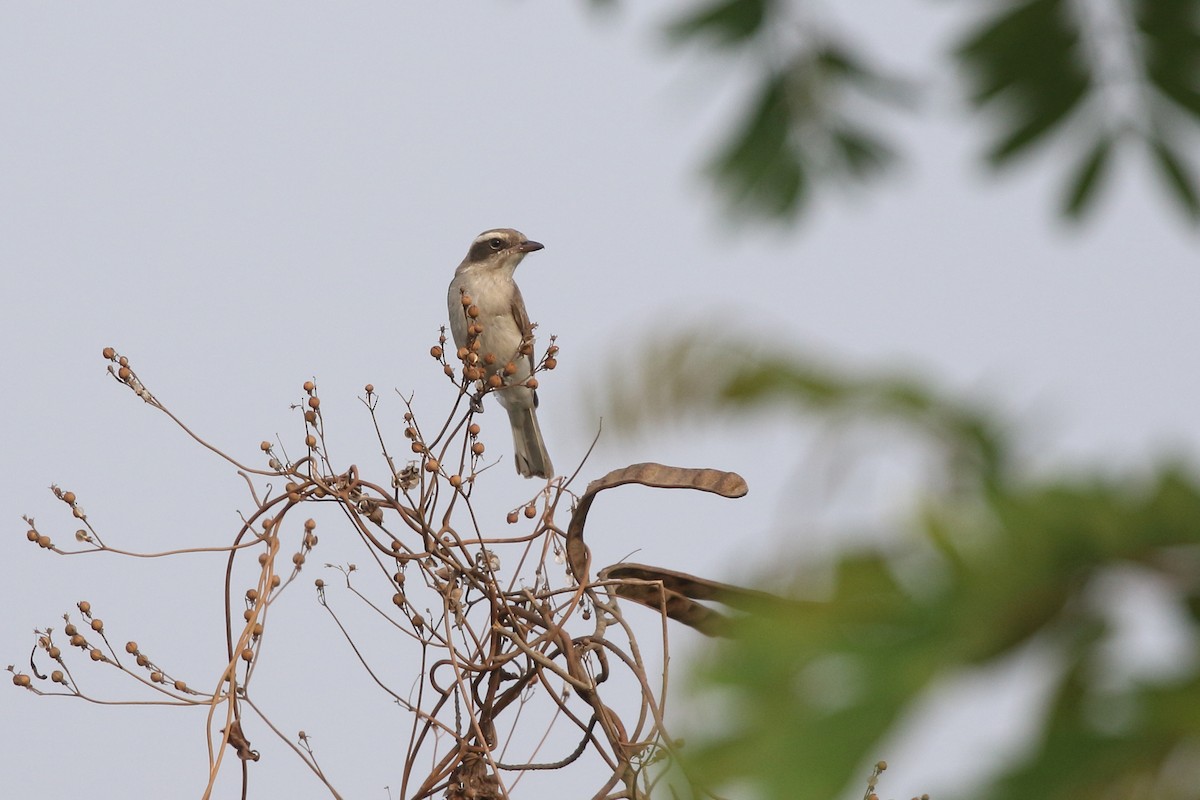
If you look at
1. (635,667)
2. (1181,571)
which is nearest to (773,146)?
(1181,571)

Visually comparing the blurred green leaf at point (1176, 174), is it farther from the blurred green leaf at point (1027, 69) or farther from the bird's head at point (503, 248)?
the bird's head at point (503, 248)

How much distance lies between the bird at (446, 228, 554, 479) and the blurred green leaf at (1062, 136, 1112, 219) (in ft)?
24.6

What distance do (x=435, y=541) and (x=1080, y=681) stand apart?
2245 mm

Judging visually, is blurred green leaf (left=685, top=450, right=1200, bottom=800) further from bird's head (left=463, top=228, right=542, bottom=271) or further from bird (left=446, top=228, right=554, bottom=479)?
bird's head (left=463, top=228, right=542, bottom=271)

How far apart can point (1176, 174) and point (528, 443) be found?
852cm

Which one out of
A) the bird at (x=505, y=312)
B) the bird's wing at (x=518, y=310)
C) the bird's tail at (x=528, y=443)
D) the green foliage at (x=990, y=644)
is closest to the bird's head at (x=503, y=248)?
the bird at (x=505, y=312)

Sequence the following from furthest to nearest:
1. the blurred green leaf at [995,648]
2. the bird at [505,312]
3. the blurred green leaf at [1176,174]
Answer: the bird at [505,312]
the blurred green leaf at [1176,174]
the blurred green leaf at [995,648]

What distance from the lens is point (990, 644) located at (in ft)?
1.82

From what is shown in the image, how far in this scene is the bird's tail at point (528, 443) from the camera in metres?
9.23

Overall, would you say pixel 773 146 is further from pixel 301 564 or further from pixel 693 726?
pixel 301 564

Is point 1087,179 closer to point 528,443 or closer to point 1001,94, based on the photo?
point 1001,94

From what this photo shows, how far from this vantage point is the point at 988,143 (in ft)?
3.30

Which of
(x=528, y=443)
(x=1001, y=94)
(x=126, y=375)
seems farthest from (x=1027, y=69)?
(x=528, y=443)

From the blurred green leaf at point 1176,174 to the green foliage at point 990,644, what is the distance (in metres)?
0.48
